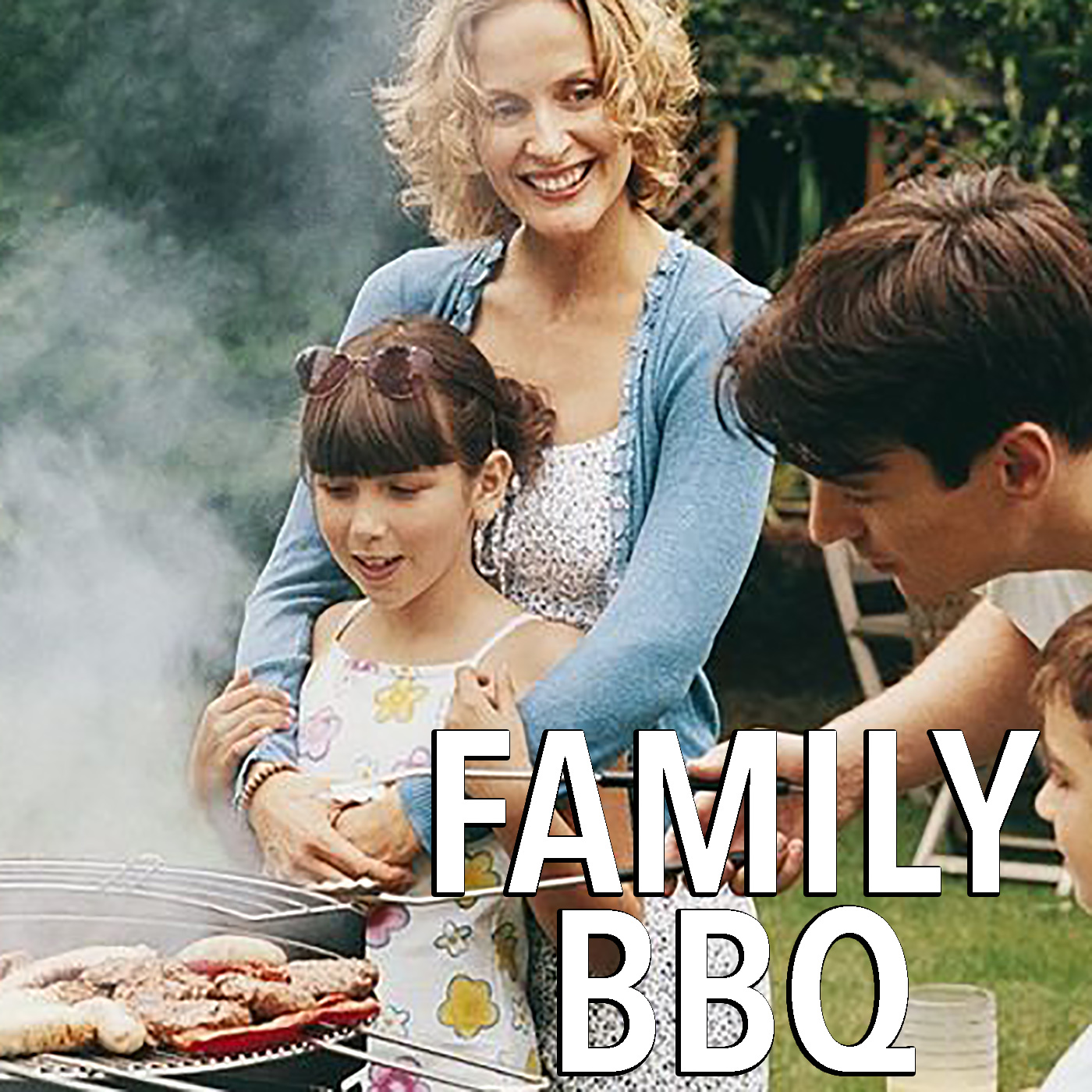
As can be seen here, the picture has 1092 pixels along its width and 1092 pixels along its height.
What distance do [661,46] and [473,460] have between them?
36 centimetres

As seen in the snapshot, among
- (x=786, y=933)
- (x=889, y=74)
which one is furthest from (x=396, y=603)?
(x=889, y=74)

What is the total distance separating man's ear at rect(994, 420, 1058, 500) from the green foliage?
2.96 metres

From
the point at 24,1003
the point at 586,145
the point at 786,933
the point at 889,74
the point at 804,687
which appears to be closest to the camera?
the point at 24,1003

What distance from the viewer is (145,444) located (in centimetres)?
222

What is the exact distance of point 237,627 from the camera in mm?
2254

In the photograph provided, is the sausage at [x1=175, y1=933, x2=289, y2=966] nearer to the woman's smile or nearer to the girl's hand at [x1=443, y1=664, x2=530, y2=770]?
the girl's hand at [x1=443, y1=664, x2=530, y2=770]

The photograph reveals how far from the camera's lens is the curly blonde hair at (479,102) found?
2068 millimetres

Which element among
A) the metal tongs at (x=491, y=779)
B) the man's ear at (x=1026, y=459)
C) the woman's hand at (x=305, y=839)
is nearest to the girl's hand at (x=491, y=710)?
the metal tongs at (x=491, y=779)

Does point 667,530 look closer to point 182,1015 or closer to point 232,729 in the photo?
point 232,729

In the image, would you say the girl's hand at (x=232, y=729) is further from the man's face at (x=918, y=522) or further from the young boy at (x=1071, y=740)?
the young boy at (x=1071, y=740)

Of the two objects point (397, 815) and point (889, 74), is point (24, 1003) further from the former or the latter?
point (889, 74)

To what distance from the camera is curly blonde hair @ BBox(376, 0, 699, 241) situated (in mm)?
2068

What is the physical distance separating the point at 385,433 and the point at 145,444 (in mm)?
229

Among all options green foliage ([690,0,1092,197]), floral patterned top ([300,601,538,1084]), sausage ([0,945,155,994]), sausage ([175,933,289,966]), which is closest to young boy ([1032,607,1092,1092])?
floral patterned top ([300,601,538,1084])
